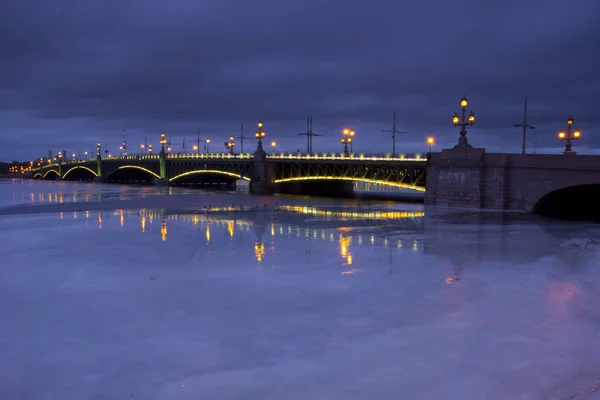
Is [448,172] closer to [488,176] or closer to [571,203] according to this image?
[488,176]

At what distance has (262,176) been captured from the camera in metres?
76.6

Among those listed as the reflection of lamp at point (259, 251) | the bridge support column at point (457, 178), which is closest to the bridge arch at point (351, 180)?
the bridge support column at point (457, 178)

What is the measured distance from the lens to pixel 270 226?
3250cm

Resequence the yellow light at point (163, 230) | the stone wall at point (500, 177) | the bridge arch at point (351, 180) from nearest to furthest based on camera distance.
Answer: the yellow light at point (163, 230), the stone wall at point (500, 177), the bridge arch at point (351, 180)

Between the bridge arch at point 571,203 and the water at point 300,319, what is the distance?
59.0ft

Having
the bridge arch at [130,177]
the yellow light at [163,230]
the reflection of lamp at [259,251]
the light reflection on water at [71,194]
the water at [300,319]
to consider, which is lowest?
the water at [300,319]

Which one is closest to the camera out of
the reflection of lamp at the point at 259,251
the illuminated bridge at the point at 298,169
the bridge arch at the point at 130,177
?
the reflection of lamp at the point at 259,251

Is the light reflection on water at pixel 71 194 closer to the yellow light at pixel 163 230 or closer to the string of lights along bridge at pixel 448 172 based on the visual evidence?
the string of lights along bridge at pixel 448 172

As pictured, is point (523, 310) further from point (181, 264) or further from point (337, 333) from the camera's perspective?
point (181, 264)

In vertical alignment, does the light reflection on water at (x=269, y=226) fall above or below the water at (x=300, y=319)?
above

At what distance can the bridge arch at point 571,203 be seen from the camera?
41.2 metres

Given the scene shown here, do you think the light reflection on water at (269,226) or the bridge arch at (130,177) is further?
the bridge arch at (130,177)

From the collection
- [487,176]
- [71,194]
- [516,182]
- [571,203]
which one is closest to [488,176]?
[487,176]

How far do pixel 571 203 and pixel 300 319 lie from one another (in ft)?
137
